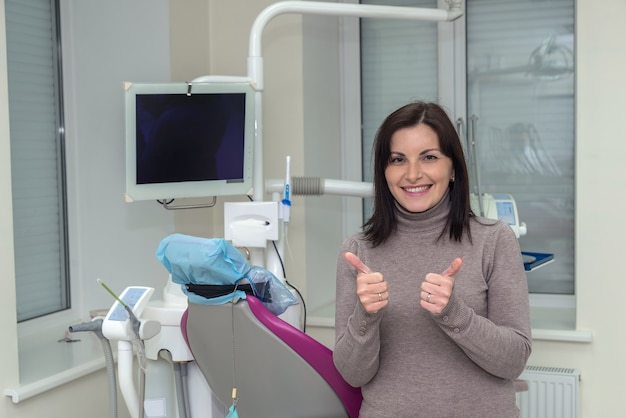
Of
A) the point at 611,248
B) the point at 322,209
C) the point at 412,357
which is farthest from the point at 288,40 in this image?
the point at 412,357

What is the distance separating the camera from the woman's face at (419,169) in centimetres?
164

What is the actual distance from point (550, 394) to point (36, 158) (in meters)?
2.11

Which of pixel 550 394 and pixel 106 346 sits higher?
pixel 106 346

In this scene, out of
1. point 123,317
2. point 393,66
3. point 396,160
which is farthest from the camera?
point 393,66

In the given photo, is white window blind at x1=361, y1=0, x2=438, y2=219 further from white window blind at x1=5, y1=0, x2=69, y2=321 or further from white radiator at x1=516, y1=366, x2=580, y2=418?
white window blind at x1=5, y1=0, x2=69, y2=321

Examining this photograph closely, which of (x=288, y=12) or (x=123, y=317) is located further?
(x=288, y=12)

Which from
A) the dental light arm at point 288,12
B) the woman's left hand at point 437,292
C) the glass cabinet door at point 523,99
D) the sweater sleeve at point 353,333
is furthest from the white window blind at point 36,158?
the woman's left hand at point 437,292

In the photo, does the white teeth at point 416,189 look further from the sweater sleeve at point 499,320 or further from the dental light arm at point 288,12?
the dental light arm at point 288,12

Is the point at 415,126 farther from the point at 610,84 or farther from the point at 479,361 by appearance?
the point at 610,84

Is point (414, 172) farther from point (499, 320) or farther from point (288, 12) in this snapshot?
point (288, 12)

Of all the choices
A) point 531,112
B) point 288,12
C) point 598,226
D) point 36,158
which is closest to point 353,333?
point 288,12

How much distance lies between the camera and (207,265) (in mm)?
1843

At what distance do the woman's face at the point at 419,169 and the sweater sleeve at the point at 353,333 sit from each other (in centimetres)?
17

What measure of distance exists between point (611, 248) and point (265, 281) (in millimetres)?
1361
